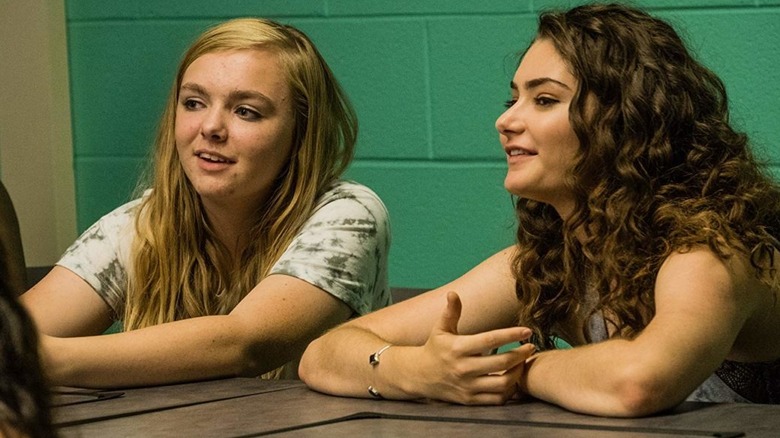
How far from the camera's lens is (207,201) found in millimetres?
2408

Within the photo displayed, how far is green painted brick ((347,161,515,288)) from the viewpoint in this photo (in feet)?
10.2

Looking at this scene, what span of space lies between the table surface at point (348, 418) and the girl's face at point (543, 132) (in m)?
0.38

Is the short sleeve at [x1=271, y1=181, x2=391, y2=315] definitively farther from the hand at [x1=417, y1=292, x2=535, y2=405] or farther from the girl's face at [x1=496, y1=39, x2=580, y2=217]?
the hand at [x1=417, y1=292, x2=535, y2=405]

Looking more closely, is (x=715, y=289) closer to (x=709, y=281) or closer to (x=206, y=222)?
(x=709, y=281)

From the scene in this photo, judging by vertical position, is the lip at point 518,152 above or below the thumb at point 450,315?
above

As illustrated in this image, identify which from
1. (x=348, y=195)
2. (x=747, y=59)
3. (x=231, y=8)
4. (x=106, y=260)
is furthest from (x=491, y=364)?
(x=231, y=8)

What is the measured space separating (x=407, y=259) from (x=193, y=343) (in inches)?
50.3

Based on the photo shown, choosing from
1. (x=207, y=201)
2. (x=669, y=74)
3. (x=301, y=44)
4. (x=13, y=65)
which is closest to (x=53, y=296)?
(x=207, y=201)

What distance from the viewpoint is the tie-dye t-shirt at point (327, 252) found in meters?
2.24

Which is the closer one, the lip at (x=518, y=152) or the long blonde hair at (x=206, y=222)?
the lip at (x=518, y=152)

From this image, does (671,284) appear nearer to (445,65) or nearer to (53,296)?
(53,296)

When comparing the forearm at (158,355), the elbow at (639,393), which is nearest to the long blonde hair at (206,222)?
the forearm at (158,355)

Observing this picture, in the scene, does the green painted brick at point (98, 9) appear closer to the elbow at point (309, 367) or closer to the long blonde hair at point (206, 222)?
the long blonde hair at point (206, 222)

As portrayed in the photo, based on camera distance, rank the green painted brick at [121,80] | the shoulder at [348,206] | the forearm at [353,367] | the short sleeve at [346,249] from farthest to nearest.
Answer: the green painted brick at [121,80] < the shoulder at [348,206] < the short sleeve at [346,249] < the forearm at [353,367]
